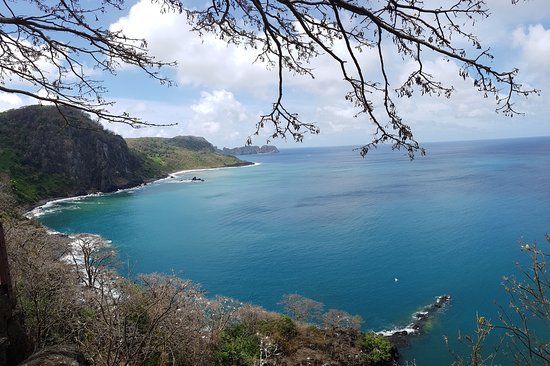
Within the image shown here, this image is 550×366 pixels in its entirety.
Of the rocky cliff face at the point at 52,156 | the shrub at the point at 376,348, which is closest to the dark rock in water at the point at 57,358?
the shrub at the point at 376,348

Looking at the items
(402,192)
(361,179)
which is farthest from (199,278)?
(361,179)

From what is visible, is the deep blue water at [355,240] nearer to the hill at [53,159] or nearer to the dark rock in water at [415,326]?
the dark rock in water at [415,326]

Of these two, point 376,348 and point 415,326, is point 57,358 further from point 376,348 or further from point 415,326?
point 415,326

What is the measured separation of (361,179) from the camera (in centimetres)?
9888

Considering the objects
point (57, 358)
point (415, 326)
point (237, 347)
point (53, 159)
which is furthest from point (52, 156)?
point (57, 358)

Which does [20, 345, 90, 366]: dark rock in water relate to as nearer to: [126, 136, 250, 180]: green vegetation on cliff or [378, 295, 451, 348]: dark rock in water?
[378, 295, 451, 348]: dark rock in water

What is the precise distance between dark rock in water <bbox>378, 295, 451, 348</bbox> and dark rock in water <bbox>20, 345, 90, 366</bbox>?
896 inches

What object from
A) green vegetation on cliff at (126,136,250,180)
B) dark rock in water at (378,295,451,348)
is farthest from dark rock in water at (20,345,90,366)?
green vegetation on cliff at (126,136,250,180)

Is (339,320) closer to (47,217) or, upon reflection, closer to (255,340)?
(255,340)

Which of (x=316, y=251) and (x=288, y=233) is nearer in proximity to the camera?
(x=316, y=251)

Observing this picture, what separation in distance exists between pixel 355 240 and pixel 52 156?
8482 cm

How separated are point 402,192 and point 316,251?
37077 mm

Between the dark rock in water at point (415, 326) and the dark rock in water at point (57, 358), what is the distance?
22.7m

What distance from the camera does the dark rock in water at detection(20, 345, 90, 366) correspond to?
22.0 ft
